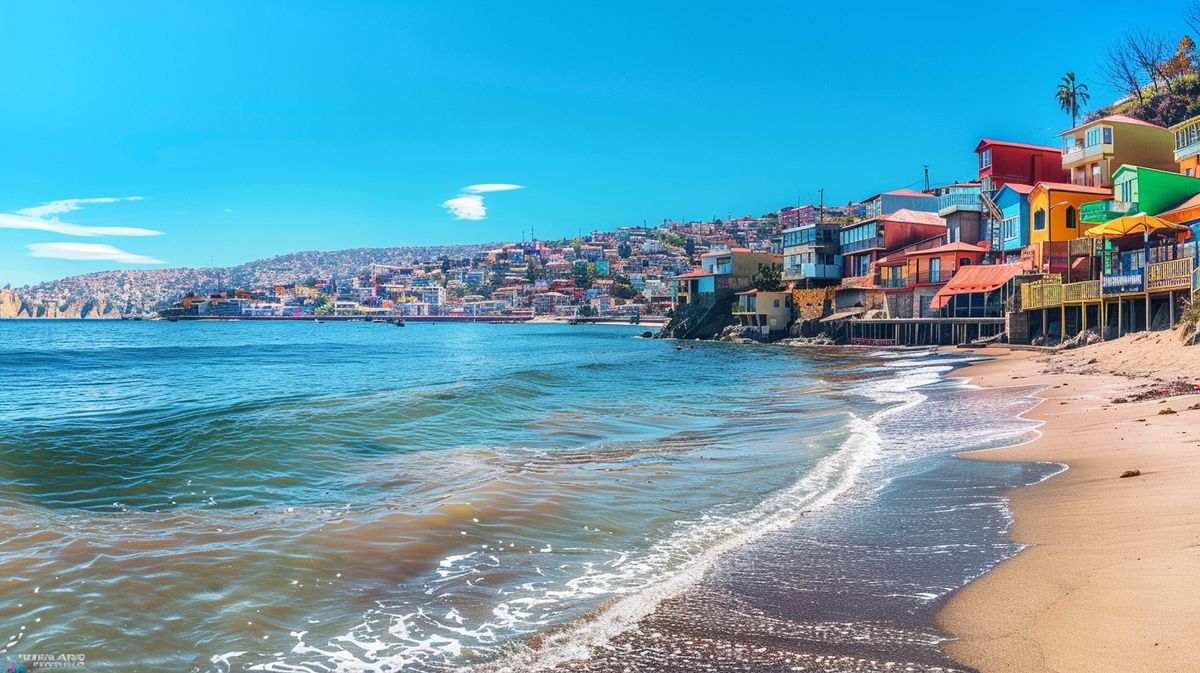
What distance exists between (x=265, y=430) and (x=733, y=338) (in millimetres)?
56690

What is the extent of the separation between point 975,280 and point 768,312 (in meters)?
22.0

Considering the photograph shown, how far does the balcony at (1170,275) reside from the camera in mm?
25078

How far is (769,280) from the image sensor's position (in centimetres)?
7006

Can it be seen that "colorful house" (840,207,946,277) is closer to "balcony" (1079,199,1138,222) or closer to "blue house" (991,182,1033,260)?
"blue house" (991,182,1033,260)

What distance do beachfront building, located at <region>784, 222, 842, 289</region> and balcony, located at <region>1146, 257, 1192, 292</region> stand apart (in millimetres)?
39866

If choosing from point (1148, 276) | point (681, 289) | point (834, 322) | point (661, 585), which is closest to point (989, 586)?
point (661, 585)

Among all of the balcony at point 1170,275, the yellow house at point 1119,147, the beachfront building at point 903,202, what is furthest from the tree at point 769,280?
the balcony at point 1170,275

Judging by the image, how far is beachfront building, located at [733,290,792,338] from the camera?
65188mm

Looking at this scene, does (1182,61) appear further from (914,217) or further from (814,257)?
(814,257)

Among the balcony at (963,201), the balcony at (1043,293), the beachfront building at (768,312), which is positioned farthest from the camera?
the beachfront building at (768,312)

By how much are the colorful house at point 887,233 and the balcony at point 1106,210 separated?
22007 millimetres

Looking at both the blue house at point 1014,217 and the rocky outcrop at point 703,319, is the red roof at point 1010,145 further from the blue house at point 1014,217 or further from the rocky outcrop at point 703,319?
the rocky outcrop at point 703,319

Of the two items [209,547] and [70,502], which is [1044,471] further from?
[70,502]

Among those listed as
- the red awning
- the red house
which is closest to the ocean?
the red awning
